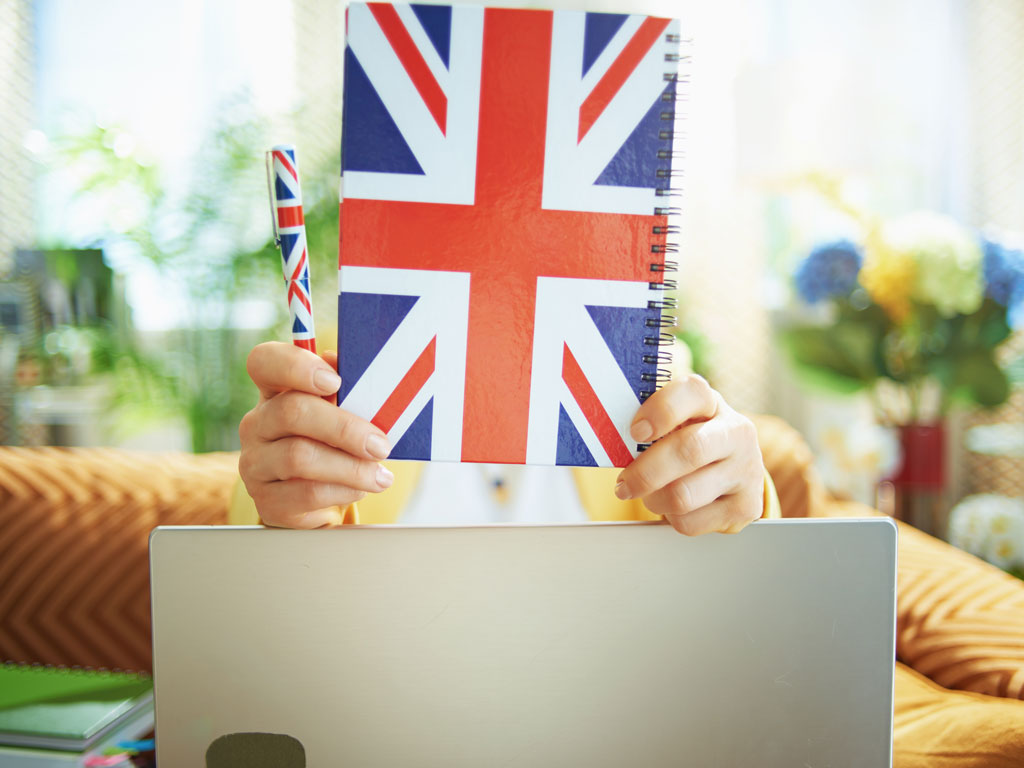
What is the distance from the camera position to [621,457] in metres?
0.50

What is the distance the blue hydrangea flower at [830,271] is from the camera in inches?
69.2

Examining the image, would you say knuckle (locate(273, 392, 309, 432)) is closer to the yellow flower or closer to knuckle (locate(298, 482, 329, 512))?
knuckle (locate(298, 482, 329, 512))

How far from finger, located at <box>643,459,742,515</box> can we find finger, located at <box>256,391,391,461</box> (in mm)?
197

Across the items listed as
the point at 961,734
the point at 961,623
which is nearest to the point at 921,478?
the point at 961,623

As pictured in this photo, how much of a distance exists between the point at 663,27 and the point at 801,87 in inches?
77.5

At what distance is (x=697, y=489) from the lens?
0.51 m

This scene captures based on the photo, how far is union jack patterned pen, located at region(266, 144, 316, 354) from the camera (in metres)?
0.47

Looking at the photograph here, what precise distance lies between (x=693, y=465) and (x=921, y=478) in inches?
57.7

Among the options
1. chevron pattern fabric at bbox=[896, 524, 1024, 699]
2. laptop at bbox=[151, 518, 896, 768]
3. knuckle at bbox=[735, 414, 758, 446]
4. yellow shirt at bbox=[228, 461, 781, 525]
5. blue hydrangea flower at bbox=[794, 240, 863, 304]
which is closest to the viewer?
laptop at bbox=[151, 518, 896, 768]

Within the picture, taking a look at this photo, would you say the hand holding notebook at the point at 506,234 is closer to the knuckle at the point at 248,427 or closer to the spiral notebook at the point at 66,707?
the knuckle at the point at 248,427

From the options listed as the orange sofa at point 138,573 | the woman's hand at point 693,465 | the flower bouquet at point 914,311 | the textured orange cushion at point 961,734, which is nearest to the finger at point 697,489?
the woman's hand at point 693,465

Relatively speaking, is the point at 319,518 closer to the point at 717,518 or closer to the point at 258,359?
the point at 258,359

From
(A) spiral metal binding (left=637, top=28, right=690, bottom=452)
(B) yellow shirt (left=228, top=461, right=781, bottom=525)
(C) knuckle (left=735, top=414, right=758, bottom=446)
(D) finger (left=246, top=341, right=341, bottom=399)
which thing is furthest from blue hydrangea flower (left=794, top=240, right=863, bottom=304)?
(D) finger (left=246, top=341, right=341, bottom=399)

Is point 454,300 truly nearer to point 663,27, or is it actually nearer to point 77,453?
point 663,27
